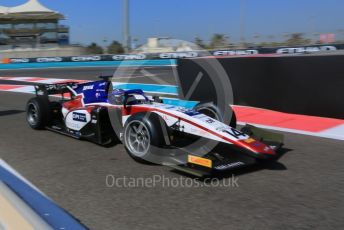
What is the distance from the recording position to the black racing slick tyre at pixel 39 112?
23.2 ft

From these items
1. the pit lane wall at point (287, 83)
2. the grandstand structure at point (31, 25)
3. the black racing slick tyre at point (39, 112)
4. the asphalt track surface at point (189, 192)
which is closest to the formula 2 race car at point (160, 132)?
the asphalt track surface at point (189, 192)

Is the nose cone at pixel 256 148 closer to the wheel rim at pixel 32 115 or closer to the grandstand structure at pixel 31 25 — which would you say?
the wheel rim at pixel 32 115

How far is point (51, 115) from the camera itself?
716 cm

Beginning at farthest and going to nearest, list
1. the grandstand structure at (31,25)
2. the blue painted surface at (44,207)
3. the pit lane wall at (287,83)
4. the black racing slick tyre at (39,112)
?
the grandstand structure at (31,25), the pit lane wall at (287,83), the black racing slick tyre at (39,112), the blue painted surface at (44,207)

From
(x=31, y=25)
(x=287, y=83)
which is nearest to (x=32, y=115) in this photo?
(x=287, y=83)

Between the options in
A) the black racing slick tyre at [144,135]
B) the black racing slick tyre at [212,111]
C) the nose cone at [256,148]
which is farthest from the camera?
the black racing slick tyre at [212,111]

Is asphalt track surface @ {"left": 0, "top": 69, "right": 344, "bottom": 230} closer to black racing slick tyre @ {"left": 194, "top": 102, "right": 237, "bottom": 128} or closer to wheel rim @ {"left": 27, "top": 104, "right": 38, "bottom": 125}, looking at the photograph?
black racing slick tyre @ {"left": 194, "top": 102, "right": 237, "bottom": 128}

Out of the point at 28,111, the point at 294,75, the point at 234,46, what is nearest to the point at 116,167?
the point at 28,111

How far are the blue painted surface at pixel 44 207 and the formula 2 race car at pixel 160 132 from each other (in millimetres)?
1483

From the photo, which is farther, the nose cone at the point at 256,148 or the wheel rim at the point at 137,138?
the wheel rim at the point at 137,138

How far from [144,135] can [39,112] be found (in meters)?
2.71

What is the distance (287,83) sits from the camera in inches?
318

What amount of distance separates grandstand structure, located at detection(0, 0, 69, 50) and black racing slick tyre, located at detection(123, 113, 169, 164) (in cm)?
5999

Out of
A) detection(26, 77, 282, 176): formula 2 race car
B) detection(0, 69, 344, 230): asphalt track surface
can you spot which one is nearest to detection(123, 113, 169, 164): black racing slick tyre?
detection(26, 77, 282, 176): formula 2 race car
